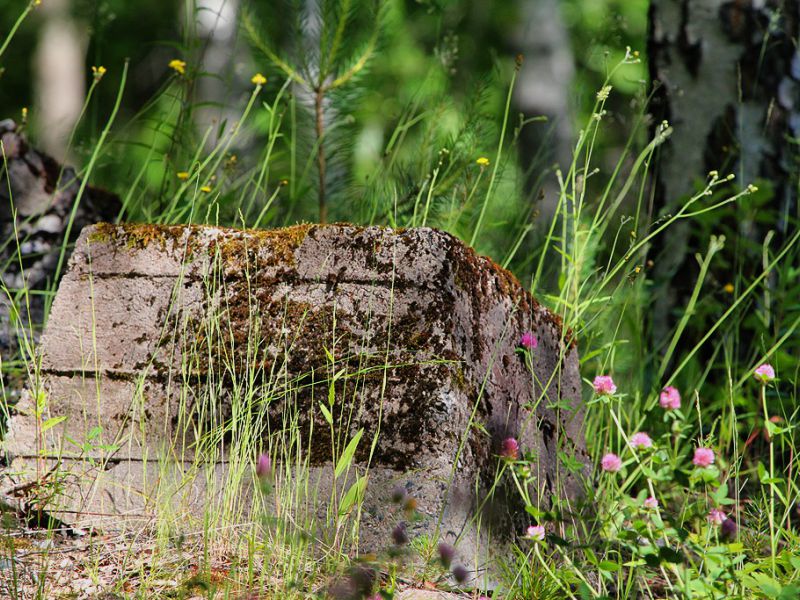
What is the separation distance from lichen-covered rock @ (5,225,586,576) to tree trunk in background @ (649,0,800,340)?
5.38 ft

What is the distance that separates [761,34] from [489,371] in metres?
2.39

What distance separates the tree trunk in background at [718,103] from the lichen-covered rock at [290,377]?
64.6 inches

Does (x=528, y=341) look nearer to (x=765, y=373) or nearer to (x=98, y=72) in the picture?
(x=765, y=373)

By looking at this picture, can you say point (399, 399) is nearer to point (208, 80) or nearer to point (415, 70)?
point (208, 80)

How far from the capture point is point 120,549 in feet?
6.22

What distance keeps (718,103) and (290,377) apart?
99.0 inches

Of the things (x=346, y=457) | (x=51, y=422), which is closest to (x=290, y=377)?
(x=346, y=457)

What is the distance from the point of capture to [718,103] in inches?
145

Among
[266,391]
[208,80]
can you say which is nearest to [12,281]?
[266,391]

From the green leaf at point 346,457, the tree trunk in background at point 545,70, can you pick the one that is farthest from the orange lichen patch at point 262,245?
the tree trunk in background at point 545,70

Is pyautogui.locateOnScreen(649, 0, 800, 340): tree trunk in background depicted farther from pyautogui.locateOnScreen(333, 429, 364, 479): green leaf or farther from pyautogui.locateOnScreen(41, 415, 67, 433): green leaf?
pyautogui.locateOnScreen(41, 415, 67, 433): green leaf

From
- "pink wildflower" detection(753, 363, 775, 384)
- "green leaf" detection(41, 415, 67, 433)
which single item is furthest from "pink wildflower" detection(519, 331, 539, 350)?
"green leaf" detection(41, 415, 67, 433)

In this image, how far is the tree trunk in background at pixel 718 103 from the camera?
3.58 m

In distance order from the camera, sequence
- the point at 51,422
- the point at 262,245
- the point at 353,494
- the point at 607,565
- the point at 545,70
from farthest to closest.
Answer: the point at 545,70, the point at 262,245, the point at 51,422, the point at 353,494, the point at 607,565
